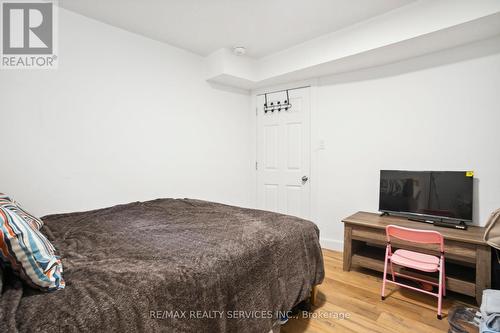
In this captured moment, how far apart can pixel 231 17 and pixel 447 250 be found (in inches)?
116

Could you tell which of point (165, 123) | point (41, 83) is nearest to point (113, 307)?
point (41, 83)

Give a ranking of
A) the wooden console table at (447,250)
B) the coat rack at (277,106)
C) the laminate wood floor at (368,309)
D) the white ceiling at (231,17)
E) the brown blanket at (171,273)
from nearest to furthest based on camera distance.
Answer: the brown blanket at (171,273) < the laminate wood floor at (368,309) < the wooden console table at (447,250) < the white ceiling at (231,17) < the coat rack at (277,106)

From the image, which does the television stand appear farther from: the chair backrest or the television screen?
the chair backrest

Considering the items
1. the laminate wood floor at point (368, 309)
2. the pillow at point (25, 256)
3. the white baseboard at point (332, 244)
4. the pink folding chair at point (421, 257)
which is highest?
the pillow at point (25, 256)

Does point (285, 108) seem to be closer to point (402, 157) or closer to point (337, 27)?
point (337, 27)

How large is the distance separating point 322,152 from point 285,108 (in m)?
0.88

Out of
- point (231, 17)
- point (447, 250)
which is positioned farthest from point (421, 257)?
point (231, 17)

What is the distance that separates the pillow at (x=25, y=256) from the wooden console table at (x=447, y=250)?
2.51 meters

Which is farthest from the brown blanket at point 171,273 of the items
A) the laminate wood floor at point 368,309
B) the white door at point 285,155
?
the white door at point 285,155

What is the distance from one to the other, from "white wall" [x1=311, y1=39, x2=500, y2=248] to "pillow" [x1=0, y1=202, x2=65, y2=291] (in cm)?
303

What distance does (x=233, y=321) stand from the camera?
1308 mm

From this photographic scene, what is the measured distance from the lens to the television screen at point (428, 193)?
2379 millimetres

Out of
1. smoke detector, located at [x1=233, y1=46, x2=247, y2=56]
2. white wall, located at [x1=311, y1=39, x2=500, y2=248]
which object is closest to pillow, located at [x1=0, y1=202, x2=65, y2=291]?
smoke detector, located at [x1=233, y1=46, x2=247, y2=56]

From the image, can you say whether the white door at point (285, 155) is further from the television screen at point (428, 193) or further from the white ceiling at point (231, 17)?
the television screen at point (428, 193)
